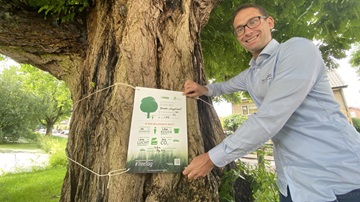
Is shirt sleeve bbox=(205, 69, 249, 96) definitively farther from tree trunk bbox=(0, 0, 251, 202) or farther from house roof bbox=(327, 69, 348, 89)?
house roof bbox=(327, 69, 348, 89)

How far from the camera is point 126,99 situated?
1.59 meters

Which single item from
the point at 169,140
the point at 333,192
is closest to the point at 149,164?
the point at 169,140

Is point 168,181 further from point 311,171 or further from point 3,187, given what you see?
point 3,187

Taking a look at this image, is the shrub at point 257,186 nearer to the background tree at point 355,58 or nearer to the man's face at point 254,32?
the man's face at point 254,32

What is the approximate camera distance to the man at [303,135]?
3.85 ft

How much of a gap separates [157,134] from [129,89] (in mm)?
401

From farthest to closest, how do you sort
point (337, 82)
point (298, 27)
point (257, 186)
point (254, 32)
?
point (337, 82)
point (298, 27)
point (257, 186)
point (254, 32)

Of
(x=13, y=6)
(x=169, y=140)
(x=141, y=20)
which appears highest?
(x=13, y=6)

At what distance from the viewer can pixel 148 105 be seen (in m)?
1.57

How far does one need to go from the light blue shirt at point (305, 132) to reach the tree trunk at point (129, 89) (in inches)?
21.2

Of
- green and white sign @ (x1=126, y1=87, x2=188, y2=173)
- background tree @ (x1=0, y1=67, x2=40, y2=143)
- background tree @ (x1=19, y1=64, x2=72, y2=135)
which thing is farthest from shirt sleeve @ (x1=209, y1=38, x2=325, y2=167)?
background tree @ (x1=0, y1=67, x2=40, y2=143)

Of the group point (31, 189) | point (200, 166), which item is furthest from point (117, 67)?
point (31, 189)

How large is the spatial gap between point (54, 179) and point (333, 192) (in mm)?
9393

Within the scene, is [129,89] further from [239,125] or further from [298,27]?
[239,125]
